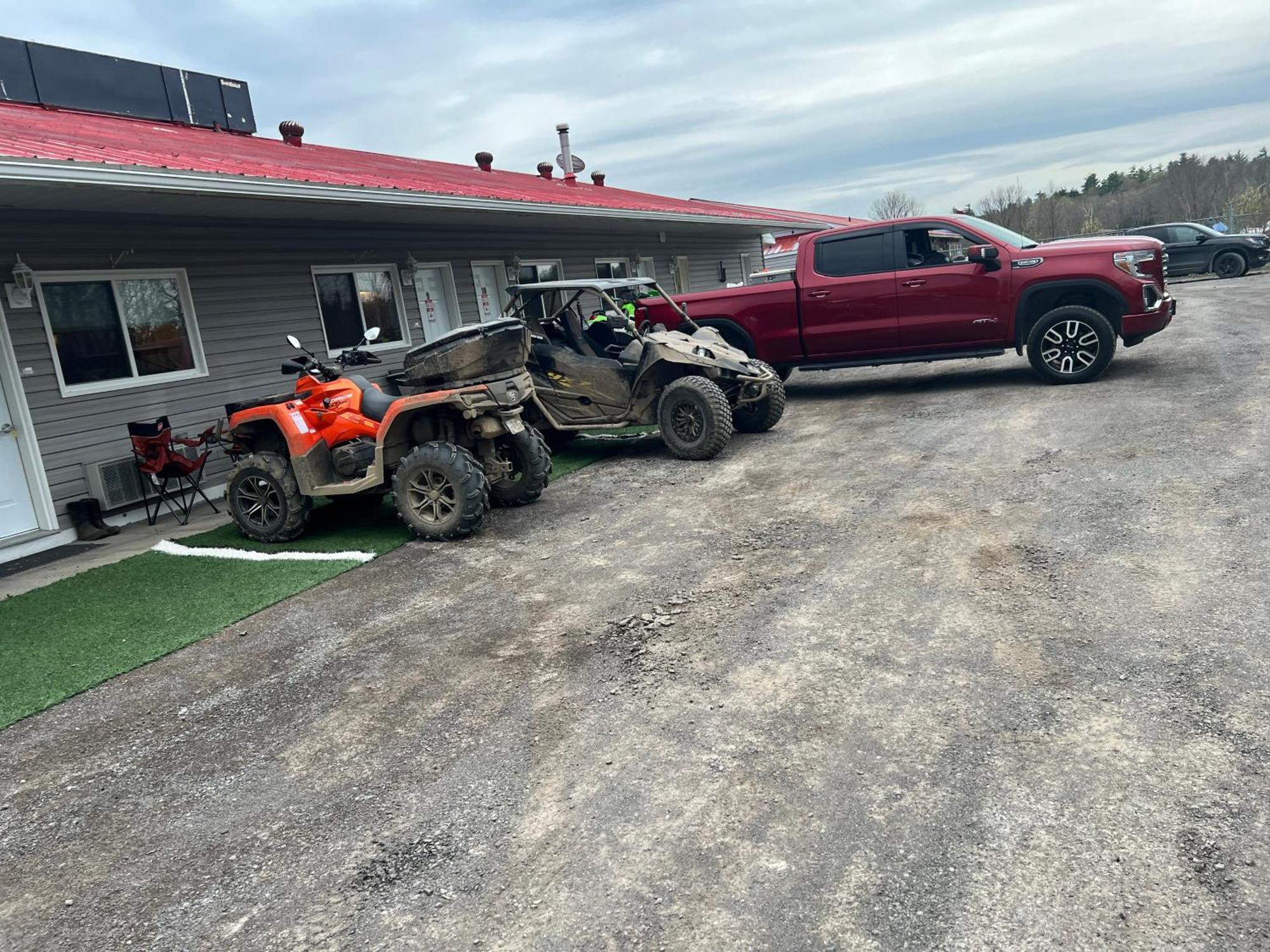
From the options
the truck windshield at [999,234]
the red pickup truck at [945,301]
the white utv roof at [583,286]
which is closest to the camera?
the white utv roof at [583,286]

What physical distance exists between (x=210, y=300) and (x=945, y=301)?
8264 mm

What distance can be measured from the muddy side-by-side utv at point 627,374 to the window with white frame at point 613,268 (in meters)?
7.51

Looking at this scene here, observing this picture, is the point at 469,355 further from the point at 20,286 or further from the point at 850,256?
the point at 850,256

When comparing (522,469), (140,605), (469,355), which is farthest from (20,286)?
(522,469)

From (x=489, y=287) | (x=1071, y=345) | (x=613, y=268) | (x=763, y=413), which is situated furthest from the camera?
(x=613, y=268)

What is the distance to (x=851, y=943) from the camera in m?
2.33

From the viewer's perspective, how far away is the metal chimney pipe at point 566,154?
2145 cm

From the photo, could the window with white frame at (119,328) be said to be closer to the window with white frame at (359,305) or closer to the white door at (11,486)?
the white door at (11,486)

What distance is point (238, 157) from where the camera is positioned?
32.0 feet

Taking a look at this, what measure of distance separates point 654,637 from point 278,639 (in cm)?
221

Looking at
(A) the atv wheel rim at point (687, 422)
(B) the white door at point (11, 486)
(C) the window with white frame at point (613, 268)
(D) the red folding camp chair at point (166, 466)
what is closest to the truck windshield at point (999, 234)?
(A) the atv wheel rim at point (687, 422)

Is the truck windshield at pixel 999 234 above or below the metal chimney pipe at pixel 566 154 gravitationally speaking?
below

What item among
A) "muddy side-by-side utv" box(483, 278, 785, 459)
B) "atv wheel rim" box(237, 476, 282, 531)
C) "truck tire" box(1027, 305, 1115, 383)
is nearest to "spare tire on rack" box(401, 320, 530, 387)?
"muddy side-by-side utv" box(483, 278, 785, 459)

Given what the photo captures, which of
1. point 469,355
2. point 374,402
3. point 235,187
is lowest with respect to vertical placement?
point 374,402
